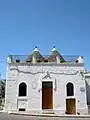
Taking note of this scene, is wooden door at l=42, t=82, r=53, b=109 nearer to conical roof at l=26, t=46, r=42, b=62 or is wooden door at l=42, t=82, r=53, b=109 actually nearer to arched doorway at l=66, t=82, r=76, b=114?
arched doorway at l=66, t=82, r=76, b=114

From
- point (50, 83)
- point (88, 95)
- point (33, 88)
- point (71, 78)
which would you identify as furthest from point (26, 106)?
point (88, 95)

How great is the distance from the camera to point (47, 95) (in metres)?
24.2

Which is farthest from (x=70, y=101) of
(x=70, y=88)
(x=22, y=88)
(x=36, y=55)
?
(x=36, y=55)

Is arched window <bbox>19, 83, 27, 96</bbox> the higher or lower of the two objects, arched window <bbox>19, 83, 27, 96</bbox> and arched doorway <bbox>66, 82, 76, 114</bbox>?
the higher

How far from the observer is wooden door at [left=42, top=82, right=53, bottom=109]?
24016mm

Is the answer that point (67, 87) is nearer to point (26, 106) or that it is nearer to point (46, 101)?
point (46, 101)

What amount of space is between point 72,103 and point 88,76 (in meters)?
5.29

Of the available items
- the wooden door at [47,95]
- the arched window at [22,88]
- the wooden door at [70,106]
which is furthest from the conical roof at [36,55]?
the wooden door at [70,106]

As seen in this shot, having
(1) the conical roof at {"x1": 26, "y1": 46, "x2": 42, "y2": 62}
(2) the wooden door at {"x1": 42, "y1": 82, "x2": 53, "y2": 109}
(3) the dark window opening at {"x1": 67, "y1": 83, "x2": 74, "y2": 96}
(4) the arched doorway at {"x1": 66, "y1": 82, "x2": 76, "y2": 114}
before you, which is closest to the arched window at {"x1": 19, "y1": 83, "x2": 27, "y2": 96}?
(2) the wooden door at {"x1": 42, "y1": 82, "x2": 53, "y2": 109}

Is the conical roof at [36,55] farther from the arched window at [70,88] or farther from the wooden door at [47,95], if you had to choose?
the arched window at [70,88]

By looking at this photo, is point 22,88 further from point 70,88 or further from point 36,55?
point 36,55

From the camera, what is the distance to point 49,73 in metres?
24.5

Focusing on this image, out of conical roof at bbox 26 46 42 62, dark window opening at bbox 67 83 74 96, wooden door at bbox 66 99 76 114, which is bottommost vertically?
wooden door at bbox 66 99 76 114

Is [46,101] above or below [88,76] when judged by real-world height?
below
